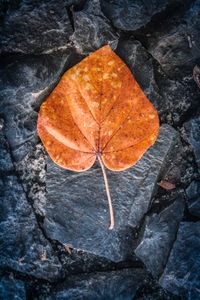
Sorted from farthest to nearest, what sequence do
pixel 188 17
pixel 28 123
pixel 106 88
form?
pixel 28 123
pixel 188 17
pixel 106 88

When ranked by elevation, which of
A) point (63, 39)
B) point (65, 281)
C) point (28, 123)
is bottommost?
point (65, 281)

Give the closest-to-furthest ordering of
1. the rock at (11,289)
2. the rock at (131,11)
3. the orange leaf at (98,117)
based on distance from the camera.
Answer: the orange leaf at (98,117)
the rock at (131,11)
the rock at (11,289)

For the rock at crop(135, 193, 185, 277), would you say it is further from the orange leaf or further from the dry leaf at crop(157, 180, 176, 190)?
the orange leaf

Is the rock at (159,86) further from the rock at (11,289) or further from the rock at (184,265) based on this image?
the rock at (11,289)

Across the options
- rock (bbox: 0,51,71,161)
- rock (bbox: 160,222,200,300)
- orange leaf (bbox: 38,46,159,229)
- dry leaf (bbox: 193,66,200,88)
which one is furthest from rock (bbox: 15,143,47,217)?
dry leaf (bbox: 193,66,200,88)

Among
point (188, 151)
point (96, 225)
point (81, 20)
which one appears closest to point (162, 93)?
point (188, 151)

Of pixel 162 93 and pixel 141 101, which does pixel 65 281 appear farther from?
pixel 162 93

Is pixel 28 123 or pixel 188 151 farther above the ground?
pixel 28 123

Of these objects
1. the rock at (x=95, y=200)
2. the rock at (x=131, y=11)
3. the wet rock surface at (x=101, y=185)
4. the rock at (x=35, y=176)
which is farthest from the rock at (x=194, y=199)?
the rock at (x=131, y=11)
